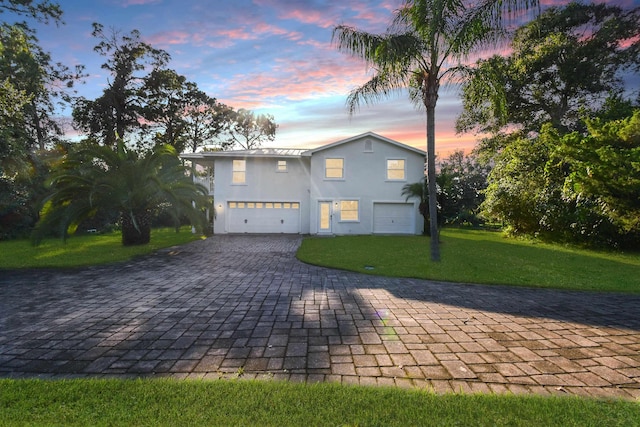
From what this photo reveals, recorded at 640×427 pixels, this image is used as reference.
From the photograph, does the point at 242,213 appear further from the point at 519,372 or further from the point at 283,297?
the point at 519,372

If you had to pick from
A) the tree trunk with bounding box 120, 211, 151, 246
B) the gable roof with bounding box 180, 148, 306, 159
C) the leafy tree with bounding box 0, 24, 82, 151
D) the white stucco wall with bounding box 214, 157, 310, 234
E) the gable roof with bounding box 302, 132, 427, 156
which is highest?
the leafy tree with bounding box 0, 24, 82, 151

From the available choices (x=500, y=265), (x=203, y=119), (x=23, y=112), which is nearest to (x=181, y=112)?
(x=203, y=119)

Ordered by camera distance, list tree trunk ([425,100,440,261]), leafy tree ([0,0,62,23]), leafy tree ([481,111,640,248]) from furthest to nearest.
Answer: leafy tree ([0,0,62,23])
leafy tree ([481,111,640,248])
tree trunk ([425,100,440,261])

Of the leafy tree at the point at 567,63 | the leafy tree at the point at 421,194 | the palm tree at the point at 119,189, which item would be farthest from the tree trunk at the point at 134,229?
the leafy tree at the point at 567,63

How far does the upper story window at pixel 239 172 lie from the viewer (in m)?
20.6

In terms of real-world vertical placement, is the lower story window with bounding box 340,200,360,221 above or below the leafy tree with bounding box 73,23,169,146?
below

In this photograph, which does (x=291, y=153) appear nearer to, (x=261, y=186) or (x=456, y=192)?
(x=261, y=186)

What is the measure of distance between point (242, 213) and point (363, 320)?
16.9 m

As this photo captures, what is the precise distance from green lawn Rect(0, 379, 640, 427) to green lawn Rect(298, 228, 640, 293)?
207 inches

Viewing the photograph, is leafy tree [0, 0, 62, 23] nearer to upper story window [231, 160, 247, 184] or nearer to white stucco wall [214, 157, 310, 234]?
white stucco wall [214, 157, 310, 234]

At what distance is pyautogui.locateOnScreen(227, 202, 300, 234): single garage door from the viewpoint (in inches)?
808

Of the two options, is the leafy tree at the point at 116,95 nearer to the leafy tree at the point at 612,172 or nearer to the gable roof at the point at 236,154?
the gable roof at the point at 236,154

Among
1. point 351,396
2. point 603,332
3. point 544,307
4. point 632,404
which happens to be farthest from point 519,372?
point 544,307

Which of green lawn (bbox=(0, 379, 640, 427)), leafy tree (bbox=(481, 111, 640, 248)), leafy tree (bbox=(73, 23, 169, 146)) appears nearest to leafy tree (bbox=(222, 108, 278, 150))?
leafy tree (bbox=(73, 23, 169, 146))
